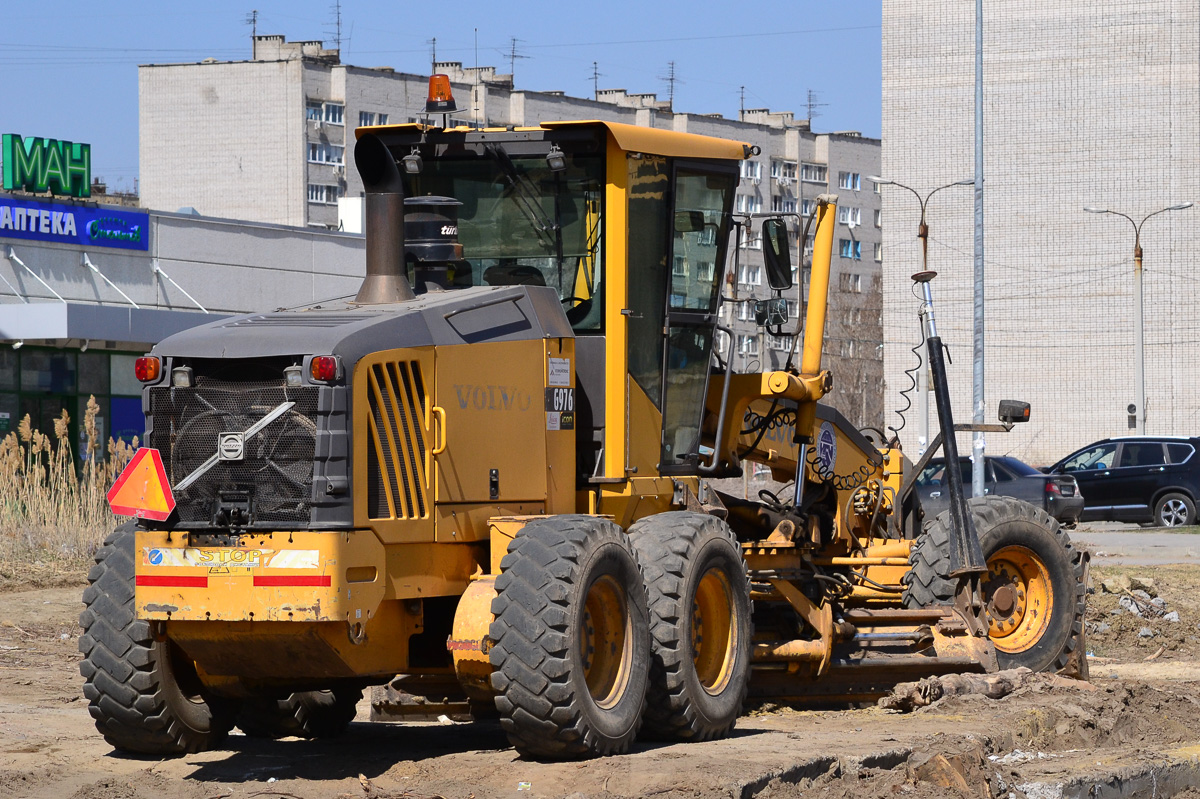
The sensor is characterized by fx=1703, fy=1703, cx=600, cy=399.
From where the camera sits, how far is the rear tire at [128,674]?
798cm

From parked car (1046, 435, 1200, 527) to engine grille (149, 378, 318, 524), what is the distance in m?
25.6

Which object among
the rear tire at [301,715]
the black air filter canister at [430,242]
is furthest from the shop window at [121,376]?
the black air filter canister at [430,242]

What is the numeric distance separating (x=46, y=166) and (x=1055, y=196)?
3646 cm

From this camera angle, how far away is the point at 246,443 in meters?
7.52

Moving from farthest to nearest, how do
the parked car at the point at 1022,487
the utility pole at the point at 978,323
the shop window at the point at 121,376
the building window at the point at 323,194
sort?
the building window at the point at 323,194 → the shop window at the point at 121,376 → the parked car at the point at 1022,487 → the utility pole at the point at 978,323

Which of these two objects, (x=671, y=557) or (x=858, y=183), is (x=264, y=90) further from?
(x=671, y=557)

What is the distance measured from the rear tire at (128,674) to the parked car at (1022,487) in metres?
20.1

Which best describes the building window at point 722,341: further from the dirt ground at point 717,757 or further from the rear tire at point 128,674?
the rear tire at point 128,674

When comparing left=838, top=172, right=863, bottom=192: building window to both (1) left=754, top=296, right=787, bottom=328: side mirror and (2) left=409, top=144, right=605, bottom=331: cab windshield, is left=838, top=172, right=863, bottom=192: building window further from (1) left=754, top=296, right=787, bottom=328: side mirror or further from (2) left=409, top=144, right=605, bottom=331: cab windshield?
(2) left=409, top=144, right=605, bottom=331: cab windshield

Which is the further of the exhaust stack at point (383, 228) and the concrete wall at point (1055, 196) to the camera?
the concrete wall at point (1055, 196)

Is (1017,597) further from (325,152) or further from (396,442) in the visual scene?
(325,152)

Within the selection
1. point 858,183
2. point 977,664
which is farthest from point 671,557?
point 858,183

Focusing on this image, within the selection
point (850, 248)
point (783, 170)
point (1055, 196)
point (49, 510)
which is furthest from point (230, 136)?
point (49, 510)

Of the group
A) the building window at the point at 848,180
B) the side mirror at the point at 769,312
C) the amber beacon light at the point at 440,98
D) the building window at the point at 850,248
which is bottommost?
the side mirror at the point at 769,312
